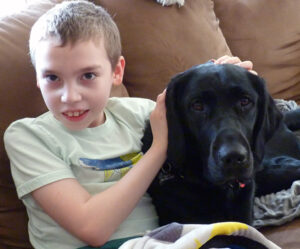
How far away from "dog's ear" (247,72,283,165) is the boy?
0.25m

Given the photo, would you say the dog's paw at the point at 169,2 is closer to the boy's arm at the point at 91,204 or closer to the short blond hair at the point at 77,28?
the short blond hair at the point at 77,28

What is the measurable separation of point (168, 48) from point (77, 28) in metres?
0.70

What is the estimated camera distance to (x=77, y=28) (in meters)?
1.08

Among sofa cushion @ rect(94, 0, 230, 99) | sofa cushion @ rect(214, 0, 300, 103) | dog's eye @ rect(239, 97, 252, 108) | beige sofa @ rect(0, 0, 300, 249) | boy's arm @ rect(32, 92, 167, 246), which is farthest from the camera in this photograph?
sofa cushion @ rect(214, 0, 300, 103)

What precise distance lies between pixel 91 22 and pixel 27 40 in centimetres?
30

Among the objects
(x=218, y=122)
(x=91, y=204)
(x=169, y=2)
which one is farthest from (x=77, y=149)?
(x=169, y=2)

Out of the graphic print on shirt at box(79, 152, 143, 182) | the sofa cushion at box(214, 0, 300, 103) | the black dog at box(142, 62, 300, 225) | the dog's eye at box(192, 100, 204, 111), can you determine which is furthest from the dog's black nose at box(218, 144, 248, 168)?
the sofa cushion at box(214, 0, 300, 103)

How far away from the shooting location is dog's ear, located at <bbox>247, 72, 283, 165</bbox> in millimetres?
1188

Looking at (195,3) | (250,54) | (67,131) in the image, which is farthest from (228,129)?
(250,54)

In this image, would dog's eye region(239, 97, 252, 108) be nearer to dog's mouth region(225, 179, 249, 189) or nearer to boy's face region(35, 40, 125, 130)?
dog's mouth region(225, 179, 249, 189)

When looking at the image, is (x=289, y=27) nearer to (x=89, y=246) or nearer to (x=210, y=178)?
(x=210, y=178)

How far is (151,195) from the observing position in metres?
1.28

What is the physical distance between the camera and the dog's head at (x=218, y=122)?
1067 mm

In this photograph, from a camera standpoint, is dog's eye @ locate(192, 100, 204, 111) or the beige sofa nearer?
dog's eye @ locate(192, 100, 204, 111)
